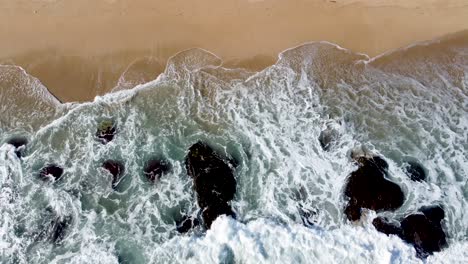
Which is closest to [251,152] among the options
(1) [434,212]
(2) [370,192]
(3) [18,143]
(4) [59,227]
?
(2) [370,192]

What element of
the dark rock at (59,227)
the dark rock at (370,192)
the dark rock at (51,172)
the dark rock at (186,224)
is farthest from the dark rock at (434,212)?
the dark rock at (51,172)

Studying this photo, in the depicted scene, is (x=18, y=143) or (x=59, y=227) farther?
(x=18, y=143)

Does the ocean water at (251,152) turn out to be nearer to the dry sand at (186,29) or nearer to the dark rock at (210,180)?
the dark rock at (210,180)

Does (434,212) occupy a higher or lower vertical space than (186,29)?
lower

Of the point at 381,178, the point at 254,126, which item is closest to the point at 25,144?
the point at 254,126

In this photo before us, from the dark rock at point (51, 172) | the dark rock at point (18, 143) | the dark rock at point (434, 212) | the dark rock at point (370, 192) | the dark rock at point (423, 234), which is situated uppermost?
the dark rock at point (18, 143)

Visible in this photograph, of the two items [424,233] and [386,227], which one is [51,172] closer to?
[386,227]

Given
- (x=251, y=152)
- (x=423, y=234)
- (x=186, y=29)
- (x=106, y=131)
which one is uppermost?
(x=186, y=29)
